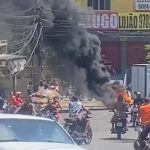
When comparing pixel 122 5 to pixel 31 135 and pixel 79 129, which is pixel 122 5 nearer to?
pixel 79 129

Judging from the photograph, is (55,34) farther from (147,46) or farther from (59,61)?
(147,46)

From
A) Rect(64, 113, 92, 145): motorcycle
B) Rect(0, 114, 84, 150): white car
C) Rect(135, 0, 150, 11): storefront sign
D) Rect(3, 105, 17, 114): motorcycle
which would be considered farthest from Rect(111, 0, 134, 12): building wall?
Rect(0, 114, 84, 150): white car

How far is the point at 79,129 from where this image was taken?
910 inches

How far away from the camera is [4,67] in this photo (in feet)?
142

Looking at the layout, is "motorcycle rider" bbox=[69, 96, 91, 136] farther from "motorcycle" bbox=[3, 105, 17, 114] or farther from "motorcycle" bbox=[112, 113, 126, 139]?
"motorcycle" bbox=[3, 105, 17, 114]

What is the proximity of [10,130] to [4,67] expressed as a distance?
32.2 meters

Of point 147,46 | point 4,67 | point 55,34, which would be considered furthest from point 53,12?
point 147,46

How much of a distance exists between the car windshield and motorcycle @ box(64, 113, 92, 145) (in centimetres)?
1103

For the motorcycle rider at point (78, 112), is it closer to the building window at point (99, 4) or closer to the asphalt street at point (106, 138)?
the asphalt street at point (106, 138)

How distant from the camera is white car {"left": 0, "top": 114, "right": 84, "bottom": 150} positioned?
10.6m

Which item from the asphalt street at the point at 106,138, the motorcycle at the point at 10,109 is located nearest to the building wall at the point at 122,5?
the asphalt street at the point at 106,138

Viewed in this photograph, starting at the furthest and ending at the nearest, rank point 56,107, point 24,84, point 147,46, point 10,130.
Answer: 1. point 147,46
2. point 24,84
3. point 56,107
4. point 10,130

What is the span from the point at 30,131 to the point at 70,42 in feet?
98.2

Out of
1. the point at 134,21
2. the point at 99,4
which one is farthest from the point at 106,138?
the point at 99,4
